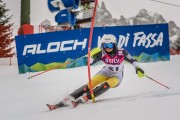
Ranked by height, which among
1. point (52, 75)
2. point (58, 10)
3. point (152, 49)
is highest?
point (58, 10)

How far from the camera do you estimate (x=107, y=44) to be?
4.14m

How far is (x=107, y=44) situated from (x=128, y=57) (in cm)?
36

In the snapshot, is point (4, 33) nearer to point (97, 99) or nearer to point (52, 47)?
point (52, 47)

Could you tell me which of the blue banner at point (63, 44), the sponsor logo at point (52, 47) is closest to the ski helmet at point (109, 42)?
the blue banner at point (63, 44)

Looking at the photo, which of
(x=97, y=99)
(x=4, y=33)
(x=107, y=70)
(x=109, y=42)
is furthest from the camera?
(x=4, y=33)

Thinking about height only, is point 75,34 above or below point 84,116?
above

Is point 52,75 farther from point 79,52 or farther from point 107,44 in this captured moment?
point 107,44

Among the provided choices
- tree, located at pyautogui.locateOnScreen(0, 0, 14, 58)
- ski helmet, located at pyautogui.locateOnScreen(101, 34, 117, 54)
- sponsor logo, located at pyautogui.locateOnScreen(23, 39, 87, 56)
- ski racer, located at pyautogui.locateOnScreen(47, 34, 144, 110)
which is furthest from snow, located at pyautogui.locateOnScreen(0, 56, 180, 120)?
tree, located at pyautogui.locateOnScreen(0, 0, 14, 58)

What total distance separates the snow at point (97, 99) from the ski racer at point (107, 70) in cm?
16

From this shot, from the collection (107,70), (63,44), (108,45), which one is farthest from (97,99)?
(63,44)

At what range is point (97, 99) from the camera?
456 centimetres

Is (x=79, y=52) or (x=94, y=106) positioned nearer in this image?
(x=94, y=106)

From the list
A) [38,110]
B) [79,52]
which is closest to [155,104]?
[38,110]

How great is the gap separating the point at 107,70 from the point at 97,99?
0.49 meters
